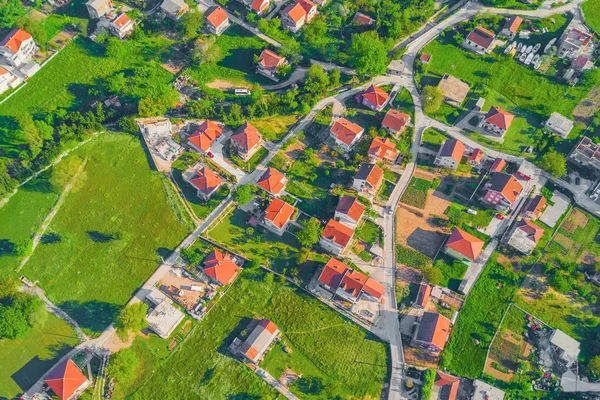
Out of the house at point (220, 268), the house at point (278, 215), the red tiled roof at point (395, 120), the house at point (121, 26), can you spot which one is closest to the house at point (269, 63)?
the red tiled roof at point (395, 120)

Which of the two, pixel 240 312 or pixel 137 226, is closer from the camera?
pixel 240 312

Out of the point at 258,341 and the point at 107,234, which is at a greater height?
the point at 258,341

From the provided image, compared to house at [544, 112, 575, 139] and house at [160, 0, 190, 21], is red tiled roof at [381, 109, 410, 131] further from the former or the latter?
house at [160, 0, 190, 21]

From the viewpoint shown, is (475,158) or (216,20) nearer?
(475,158)

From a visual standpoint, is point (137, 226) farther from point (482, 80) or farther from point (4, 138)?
point (482, 80)

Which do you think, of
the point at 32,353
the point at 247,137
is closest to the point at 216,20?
the point at 247,137

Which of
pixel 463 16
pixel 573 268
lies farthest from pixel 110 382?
pixel 463 16

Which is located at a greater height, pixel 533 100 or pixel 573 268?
pixel 533 100

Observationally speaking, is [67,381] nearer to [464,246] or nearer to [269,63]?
[464,246]
